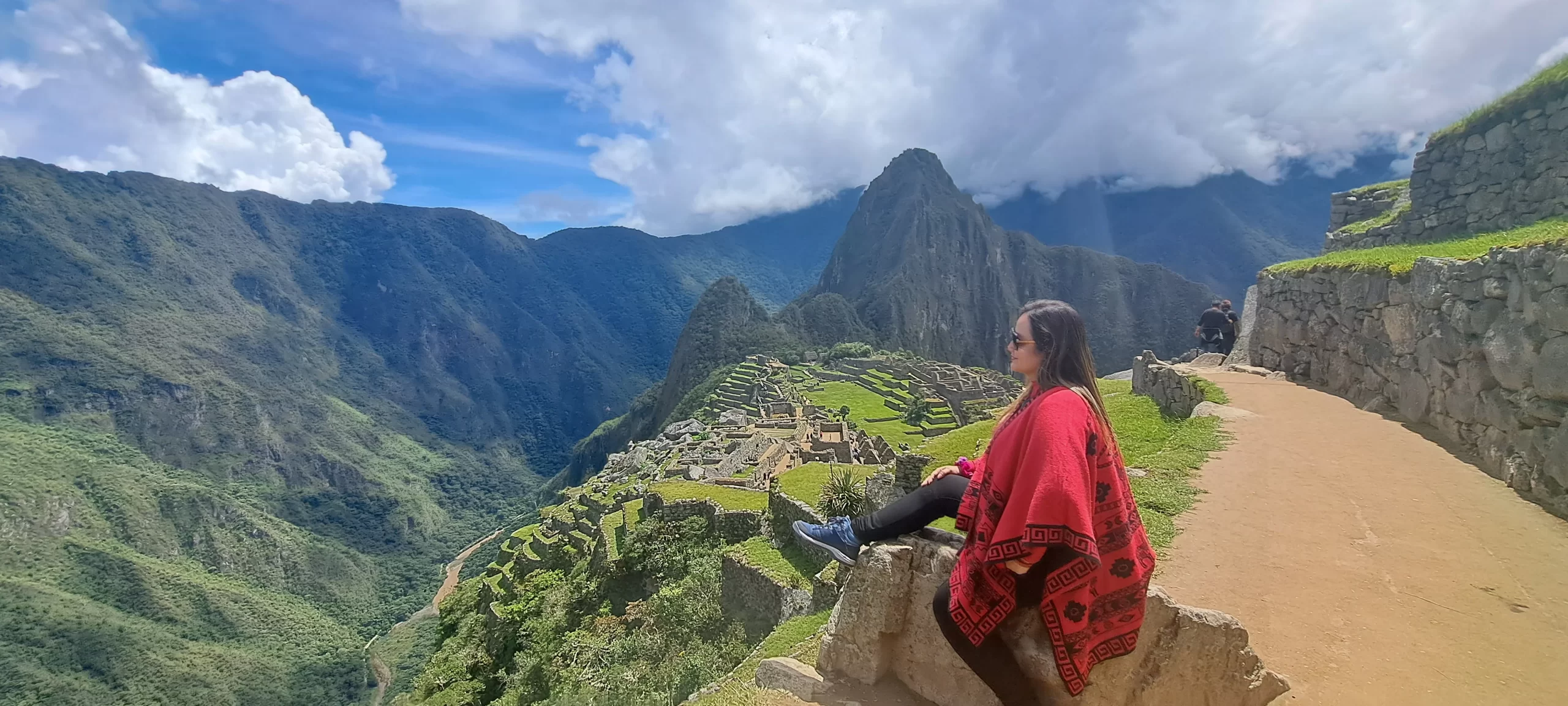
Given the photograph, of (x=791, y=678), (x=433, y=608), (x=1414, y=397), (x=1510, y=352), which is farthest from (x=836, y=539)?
(x=433, y=608)

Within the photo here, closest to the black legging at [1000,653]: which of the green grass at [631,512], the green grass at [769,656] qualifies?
the green grass at [769,656]

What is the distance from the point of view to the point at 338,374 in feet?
482

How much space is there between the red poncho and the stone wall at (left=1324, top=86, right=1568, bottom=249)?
1298cm

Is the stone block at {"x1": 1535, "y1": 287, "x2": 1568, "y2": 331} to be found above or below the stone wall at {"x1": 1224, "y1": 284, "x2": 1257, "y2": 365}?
above

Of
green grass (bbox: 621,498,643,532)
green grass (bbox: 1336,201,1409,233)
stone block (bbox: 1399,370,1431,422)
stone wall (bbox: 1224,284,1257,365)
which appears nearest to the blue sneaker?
stone block (bbox: 1399,370,1431,422)

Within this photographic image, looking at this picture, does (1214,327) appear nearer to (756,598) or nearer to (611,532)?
(756,598)

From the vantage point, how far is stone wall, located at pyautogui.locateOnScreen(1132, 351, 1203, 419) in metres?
12.4

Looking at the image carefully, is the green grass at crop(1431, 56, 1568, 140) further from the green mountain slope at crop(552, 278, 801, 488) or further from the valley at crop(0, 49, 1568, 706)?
the green mountain slope at crop(552, 278, 801, 488)

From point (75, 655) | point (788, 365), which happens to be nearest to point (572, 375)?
point (788, 365)

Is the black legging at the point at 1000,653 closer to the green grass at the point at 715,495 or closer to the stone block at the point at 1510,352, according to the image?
the stone block at the point at 1510,352

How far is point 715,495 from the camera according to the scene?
1597 centimetres

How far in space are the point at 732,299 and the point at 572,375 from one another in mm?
95872

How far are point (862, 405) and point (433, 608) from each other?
4656 cm

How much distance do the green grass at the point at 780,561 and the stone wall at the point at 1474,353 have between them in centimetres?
818
